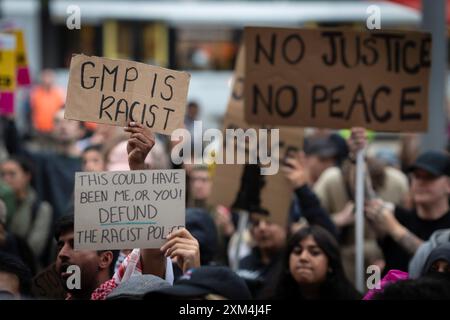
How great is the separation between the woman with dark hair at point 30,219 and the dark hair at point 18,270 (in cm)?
291

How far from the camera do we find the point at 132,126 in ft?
14.9

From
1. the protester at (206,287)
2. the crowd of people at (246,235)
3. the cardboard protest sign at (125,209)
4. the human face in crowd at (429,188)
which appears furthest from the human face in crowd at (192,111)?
the protester at (206,287)

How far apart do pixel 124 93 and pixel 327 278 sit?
1.72 meters

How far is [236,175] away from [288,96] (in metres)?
0.78

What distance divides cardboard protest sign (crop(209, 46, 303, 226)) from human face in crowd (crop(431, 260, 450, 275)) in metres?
2.13

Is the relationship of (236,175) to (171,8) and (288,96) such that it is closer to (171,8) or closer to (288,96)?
(288,96)

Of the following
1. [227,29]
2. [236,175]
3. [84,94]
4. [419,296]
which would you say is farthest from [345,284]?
[227,29]

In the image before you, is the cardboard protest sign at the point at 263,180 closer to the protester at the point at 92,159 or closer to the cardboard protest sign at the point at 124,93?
the protester at the point at 92,159

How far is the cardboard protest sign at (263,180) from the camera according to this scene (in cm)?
652

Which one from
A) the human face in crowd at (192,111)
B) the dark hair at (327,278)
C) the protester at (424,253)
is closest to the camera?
the protester at (424,253)

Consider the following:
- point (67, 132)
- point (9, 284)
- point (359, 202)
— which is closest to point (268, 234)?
point (359, 202)

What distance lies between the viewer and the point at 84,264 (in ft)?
14.5

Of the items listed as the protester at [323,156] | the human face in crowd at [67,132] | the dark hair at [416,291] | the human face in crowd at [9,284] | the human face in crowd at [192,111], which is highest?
the human face in crowd at [192,111]
